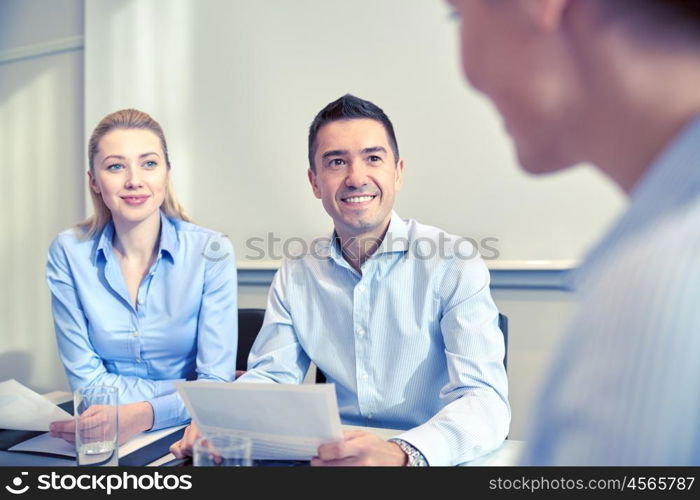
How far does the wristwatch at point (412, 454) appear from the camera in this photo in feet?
2.48

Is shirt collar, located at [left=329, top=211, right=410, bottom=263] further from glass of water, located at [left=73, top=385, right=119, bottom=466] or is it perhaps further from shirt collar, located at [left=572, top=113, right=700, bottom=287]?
shirt collar, located at [left=572, top=113, right=700, bottom=287]

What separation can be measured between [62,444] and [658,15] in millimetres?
896

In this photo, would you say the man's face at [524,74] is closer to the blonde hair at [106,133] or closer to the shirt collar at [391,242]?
the shirt collar at [391,242]

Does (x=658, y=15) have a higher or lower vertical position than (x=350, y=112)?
lower

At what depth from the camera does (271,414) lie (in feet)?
2.19

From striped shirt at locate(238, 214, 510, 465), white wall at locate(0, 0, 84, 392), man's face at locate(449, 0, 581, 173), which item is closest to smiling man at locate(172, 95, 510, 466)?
striped shirt at locate(238, 214, 510, 465)

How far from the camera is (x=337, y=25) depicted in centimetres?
169

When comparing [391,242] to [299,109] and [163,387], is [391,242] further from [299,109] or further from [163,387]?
[299,109]

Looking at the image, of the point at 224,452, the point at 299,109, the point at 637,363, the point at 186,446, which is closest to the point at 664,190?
the point at 637,363

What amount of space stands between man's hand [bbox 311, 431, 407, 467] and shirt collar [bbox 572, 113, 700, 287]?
49 centimetres

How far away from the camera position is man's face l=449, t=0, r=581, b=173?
31 centimetres
